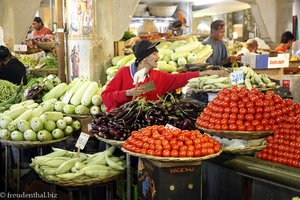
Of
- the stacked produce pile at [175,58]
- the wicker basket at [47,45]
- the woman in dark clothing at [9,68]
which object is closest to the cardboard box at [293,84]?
the stacked produce pile at [175,58]

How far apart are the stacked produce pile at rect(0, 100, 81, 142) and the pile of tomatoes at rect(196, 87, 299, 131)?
74.1 inches

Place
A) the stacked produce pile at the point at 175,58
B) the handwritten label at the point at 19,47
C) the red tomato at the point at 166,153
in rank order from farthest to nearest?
the handwritten label at the point at 19,47 < the stacked produce pile at the point at 175,58 < the red tomato at the point at 166,153

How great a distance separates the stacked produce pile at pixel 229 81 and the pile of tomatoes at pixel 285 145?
98cm

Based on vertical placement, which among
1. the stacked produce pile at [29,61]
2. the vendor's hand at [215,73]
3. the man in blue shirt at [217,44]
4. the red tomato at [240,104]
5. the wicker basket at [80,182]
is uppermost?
the man in blue shirt at [217,44]

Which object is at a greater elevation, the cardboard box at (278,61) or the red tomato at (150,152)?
the cardboard box at (278,61)

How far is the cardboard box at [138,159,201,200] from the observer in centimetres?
342

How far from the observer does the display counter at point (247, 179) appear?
11.3ft

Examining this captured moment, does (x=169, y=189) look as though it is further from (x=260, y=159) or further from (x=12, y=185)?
(x=12, y=185)

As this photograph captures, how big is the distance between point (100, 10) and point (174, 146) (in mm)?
3819

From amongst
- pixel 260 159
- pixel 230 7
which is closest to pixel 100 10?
pixel 260 159

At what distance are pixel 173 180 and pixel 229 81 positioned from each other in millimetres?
1883

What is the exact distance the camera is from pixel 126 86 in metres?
5.24

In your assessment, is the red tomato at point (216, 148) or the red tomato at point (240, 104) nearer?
the red tomato at point (216, 148)

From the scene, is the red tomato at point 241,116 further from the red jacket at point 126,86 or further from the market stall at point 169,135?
the red jacket at point 126,86
